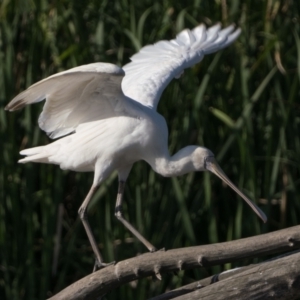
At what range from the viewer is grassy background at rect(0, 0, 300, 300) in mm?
3893

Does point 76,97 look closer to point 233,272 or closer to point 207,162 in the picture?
point 207,162

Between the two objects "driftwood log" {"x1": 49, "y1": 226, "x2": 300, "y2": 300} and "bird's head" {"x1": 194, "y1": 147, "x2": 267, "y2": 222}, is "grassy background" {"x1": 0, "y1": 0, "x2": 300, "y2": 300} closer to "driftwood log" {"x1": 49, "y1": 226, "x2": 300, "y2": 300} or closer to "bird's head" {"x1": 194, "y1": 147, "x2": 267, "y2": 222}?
"bird's head" {"x1": 194, "y1": 147, "x2": 267, "y2": 222}

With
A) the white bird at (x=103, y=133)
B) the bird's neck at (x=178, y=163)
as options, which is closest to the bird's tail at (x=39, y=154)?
the white bird at (x=103, y=133)

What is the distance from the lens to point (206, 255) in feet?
8.51

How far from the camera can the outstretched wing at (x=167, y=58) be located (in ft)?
12.3

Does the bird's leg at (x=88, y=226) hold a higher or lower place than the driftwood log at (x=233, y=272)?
lower

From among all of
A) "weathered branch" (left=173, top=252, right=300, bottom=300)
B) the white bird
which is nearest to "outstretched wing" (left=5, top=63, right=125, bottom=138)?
the white bird

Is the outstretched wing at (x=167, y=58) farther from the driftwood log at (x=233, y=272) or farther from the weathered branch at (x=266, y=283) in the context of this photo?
the weathered branch at (x=266, y=283)

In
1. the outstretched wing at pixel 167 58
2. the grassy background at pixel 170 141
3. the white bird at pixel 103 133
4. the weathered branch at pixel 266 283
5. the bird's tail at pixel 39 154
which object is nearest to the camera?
the weathered branch at pixel 266 283

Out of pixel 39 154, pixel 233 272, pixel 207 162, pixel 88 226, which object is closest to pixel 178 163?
pixel 207 162

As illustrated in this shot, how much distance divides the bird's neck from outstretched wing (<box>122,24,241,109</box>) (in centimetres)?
36

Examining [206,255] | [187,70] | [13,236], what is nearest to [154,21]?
[187,70]

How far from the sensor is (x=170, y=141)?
401 cm

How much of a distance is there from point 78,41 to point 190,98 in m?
0.61
